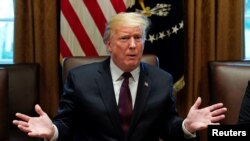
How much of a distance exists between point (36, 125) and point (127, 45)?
0.58m

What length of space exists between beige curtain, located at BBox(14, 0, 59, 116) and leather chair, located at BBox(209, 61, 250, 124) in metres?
1.15

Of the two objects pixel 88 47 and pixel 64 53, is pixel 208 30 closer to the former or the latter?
pixel 88 47

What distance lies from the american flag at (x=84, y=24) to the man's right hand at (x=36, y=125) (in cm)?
112

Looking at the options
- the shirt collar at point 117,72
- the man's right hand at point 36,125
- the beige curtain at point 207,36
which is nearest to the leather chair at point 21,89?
the shirt collar at point 117,72

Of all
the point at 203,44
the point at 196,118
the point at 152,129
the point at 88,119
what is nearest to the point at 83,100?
the point at 88,119

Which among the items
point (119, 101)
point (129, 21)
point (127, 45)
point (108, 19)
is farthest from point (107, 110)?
point (108, 19)

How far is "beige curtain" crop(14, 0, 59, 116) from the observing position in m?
2.76

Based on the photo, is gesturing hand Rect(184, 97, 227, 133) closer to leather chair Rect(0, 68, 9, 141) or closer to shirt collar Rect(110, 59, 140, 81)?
shirt collar Rect(110, 59, 140, 81)

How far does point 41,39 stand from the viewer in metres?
2.80

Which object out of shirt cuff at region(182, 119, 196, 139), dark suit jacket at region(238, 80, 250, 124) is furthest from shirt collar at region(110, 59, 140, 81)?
dark suit jacket at region(238, 80, 250, 124)

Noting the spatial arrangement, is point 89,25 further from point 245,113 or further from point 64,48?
point 245,113

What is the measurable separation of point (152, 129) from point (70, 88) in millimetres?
456

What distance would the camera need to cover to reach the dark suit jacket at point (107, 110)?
1.84 meters

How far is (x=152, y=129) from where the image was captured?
75.0 inches
